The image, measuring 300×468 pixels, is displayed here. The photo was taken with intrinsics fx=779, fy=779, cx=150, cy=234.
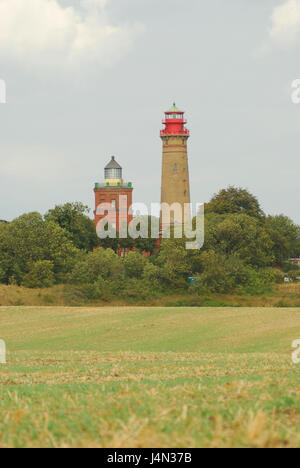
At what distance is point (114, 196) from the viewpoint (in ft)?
338

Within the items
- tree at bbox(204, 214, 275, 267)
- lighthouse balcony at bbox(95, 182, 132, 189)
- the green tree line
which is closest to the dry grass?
the green tree line

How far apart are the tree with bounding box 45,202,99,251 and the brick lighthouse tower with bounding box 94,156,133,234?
5.04 meters

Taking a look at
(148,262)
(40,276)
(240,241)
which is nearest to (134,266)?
(148,262)

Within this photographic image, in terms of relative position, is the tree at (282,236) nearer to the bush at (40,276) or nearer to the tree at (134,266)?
the tree at (134,266)

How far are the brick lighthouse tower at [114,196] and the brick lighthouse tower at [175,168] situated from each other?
15.6ft

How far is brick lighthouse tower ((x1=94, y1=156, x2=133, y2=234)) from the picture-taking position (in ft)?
335

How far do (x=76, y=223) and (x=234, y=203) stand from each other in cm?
2030

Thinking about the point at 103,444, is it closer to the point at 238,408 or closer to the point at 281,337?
the point at 238,408

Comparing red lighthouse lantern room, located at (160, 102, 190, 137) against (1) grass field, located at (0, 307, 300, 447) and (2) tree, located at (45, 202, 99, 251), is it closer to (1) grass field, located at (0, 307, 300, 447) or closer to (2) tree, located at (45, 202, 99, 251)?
(2) tree, located at (45, 202, 99, 251)

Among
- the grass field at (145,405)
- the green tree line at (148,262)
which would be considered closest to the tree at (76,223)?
the green tree line at (148,262)

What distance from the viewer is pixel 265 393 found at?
1030 centimetres

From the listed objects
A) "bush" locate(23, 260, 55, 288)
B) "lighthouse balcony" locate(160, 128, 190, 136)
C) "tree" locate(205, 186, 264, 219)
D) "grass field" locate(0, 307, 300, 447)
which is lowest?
"grass field" locate(0, 307, 300, 447)

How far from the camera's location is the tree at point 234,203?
96750mm

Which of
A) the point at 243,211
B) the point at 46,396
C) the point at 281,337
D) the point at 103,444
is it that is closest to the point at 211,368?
the point at 46,396
